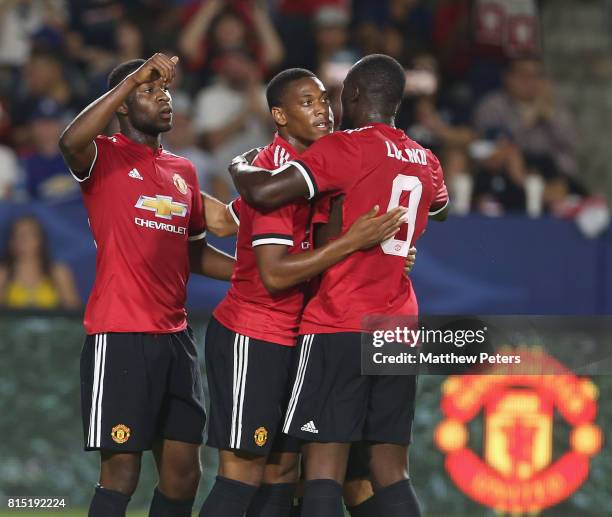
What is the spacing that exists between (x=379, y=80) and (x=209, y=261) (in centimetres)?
121

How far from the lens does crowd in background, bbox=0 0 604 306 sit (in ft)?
29.0

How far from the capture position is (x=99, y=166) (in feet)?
16.0

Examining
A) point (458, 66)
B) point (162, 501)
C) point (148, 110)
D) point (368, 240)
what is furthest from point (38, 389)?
point (458, 66)

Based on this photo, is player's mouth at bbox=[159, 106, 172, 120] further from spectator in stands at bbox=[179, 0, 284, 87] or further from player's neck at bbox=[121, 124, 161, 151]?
spectator in stands at bbox=[179, 0, 284, 87]

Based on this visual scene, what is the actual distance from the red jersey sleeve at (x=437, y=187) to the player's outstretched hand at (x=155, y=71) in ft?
3.34

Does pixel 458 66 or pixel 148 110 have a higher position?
pixel 458 66

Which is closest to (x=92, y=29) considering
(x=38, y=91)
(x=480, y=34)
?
Result: (x=38, y=91)

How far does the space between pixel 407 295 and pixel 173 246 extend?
3.12 feet

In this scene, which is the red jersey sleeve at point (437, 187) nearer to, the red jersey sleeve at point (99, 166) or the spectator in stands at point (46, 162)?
the red jersey sleeve at point (99, 166)

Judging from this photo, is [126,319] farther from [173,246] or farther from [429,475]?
[429,475]

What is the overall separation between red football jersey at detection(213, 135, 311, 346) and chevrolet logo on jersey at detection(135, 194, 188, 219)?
31 cm

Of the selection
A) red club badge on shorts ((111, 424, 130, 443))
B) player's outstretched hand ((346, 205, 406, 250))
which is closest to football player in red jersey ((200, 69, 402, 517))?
player's outstretched hand ((346, 205, 406, 250))

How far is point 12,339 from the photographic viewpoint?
6527 mm

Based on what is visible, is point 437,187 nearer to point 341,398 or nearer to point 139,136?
point 341,398
